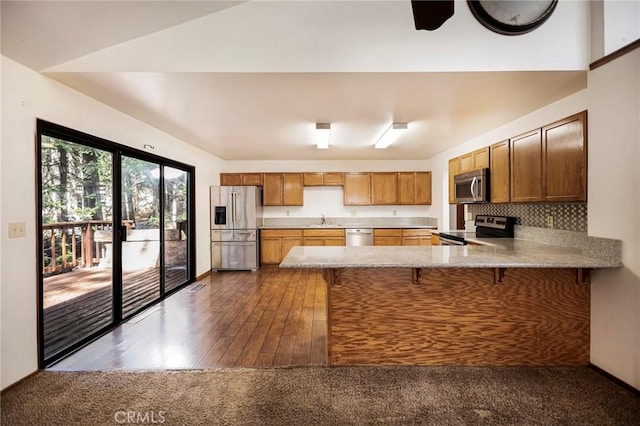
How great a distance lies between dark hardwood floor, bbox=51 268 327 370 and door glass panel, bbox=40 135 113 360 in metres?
0.30

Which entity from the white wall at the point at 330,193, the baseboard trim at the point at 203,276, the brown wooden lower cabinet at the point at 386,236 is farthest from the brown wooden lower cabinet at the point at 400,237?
the baseboard trim at the point at 203,276

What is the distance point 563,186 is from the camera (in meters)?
2.43

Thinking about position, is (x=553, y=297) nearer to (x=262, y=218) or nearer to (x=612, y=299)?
(x=612, y=299)

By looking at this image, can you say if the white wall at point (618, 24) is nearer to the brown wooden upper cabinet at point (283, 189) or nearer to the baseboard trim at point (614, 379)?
the baseboard trim at point (614, 379)

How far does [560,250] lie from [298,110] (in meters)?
2.73

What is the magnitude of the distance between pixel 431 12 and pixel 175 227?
4421mm

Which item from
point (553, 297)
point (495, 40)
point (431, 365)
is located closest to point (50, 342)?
point (431, 365)

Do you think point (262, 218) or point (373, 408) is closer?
point (373, 408)

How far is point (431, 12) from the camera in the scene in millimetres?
995

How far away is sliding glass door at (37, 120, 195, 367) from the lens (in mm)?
2418

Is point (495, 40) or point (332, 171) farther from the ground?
point (495, 40)

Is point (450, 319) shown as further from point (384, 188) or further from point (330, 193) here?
point (330, 193)

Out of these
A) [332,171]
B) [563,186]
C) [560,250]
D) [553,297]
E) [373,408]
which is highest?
[332,171]

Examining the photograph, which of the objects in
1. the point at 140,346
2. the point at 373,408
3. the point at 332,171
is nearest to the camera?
the point at 373,408
